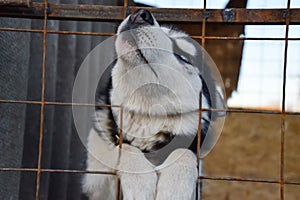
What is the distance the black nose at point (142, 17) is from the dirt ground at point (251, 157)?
4.50 m

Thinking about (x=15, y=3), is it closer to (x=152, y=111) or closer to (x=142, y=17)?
(x=142, y=17)

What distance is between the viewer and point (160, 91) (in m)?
2.59

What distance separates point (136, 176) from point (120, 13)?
64 cm

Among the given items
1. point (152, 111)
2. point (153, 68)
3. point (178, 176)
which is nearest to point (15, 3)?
point (153, 68)

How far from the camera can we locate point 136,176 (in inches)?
96.3

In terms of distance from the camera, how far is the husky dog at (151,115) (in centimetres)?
244

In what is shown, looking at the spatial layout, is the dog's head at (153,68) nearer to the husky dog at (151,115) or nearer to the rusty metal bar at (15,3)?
the husky dog at (151,115)

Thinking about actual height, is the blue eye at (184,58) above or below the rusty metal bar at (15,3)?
below

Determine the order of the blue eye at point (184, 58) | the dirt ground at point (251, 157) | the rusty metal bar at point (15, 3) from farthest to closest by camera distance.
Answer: the dirt ground at point (251, 157) < the blue eye at point (184, 58) < the rusty metal bar at point (15, 3)

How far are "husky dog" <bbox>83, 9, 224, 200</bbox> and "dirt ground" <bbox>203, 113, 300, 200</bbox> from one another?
13.0ft

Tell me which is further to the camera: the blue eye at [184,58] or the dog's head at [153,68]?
the blue eye at [184,58]

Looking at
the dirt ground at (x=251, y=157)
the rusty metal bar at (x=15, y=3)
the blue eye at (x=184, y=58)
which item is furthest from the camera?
the dirt ground at (x=251, y=157)

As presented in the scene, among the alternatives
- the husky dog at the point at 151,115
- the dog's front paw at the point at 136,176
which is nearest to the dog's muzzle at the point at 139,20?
the husky dog at the point at 151,115

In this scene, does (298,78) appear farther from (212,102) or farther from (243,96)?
(212,102)
